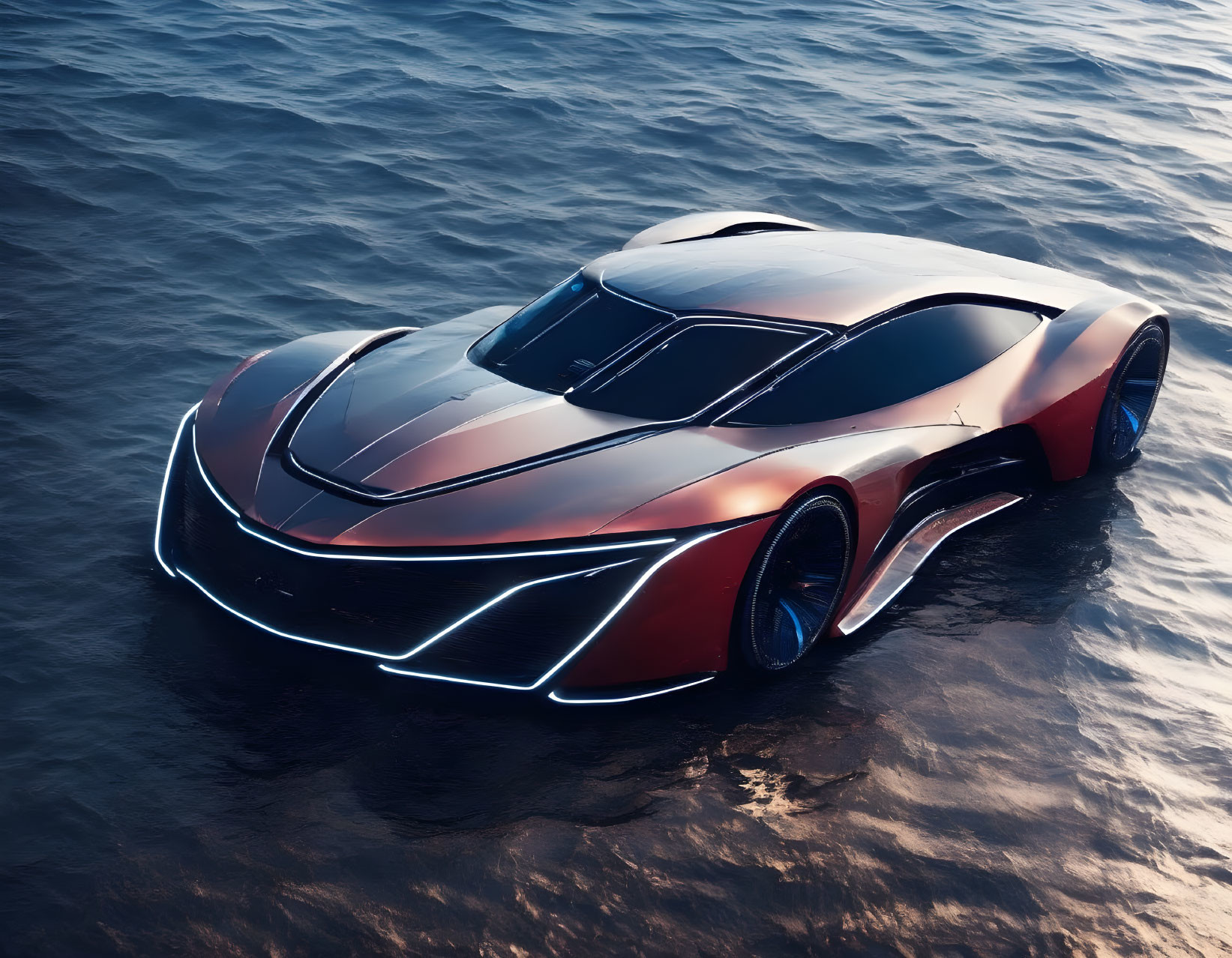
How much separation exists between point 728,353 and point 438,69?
9815 mm

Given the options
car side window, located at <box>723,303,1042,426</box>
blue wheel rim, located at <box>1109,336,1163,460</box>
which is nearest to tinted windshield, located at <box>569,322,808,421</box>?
car side window, located at <box>723,303,1042,426</box>

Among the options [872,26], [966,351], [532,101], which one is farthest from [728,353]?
[872,26]

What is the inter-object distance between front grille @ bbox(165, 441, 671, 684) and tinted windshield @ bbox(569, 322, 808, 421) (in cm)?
80

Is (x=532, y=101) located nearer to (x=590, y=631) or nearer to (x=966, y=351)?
(x=966, y=351)

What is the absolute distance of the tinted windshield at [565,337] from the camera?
457 centimetres

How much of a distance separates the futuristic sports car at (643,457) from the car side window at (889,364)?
1 cm

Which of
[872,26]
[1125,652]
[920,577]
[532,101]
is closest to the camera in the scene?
[1125,652]

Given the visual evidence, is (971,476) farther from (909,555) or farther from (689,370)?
(689,370)

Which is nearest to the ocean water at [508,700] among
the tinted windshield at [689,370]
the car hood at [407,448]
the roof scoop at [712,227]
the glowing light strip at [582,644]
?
the glowing light strip at [582,644]

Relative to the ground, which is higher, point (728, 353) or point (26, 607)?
point (728, 353)

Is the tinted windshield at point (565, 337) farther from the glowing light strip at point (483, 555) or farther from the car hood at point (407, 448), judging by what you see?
the glowing light strip at point (483, 555)

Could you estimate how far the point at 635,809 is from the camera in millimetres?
3521

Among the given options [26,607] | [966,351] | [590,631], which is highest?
[966,351]

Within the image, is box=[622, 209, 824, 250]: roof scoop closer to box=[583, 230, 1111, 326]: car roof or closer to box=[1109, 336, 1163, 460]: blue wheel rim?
box=[583, 230, 1111, 326]: car roof
